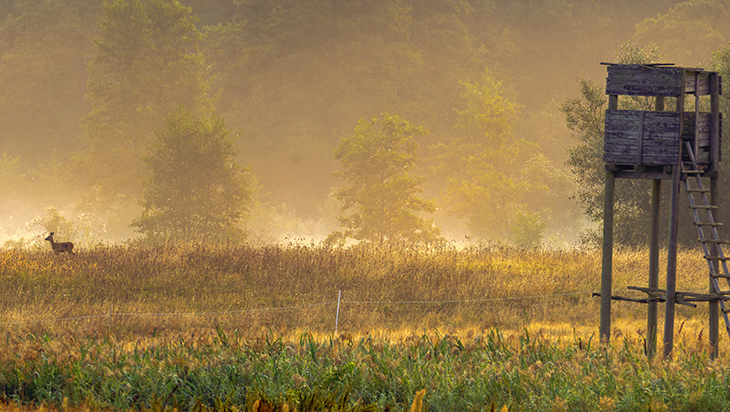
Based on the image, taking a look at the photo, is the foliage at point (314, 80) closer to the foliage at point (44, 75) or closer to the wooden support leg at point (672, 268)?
the foliage at point (44, 75)

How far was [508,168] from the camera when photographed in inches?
1965

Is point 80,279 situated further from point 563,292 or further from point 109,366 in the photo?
point 563,292

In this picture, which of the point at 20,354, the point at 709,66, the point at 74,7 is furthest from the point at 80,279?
the point at 74,7

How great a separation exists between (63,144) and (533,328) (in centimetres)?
5082

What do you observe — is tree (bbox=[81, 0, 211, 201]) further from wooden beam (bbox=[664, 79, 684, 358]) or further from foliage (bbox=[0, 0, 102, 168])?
wooden beam (bbox=[664, 79, 684, 358])

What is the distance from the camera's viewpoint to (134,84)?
45.3m

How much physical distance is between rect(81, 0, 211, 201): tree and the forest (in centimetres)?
11

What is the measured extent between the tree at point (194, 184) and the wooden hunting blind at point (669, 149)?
73.8 feet

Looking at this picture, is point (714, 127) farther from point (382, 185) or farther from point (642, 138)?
point (382, 185)

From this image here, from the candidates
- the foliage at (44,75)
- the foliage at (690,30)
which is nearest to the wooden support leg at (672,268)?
the foliage at (690,30)

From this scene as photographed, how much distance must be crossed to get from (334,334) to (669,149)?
571 cm

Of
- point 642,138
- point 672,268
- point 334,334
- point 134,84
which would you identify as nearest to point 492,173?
point 134,84

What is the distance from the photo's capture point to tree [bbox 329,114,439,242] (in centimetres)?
3488

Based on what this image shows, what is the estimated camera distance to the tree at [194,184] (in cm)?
3028
